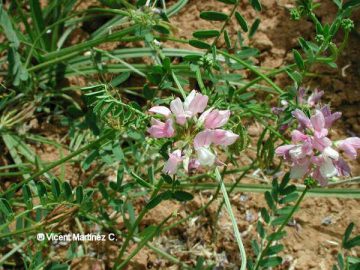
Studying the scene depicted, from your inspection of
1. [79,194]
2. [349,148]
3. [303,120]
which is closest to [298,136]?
[303,120]

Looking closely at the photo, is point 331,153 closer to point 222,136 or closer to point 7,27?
point 222,136

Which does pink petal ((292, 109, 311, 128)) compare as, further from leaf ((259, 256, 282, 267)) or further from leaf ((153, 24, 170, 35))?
leaf ((153, 24, 170, 35))

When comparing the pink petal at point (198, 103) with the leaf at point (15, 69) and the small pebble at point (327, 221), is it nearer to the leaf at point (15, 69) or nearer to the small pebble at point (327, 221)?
the leaf at point (15, 69)

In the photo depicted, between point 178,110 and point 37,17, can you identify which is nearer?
point 178,110

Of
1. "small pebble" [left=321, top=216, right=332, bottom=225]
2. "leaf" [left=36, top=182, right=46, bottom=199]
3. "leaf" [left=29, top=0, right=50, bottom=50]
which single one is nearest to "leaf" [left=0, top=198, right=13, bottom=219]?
"leaf" [left=36, top=182, right=46, bottom=199]

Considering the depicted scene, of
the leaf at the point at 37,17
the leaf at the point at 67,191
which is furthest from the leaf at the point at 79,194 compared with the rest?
the leaf at the point at 37,17

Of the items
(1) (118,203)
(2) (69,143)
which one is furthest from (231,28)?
(1) (118,203)
